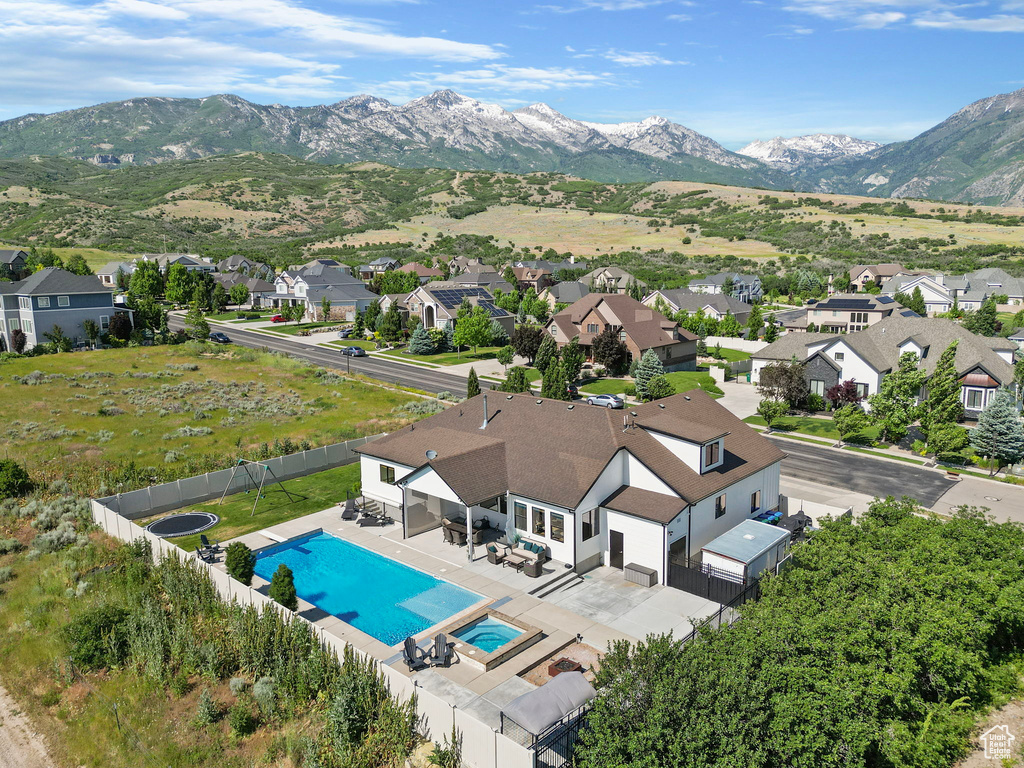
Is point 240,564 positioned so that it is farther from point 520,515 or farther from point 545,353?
point 545,353

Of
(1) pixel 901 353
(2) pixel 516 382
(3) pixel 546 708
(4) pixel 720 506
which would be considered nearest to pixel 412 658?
(3) pixel 546 708

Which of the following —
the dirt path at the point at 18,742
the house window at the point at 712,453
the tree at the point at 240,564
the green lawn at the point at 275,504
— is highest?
the house window at the point at 712,453

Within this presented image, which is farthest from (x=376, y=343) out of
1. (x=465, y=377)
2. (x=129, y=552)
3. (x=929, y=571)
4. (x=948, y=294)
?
(x=948, y=294)

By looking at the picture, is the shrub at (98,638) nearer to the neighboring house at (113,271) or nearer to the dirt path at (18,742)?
the dirt path at (18,742)

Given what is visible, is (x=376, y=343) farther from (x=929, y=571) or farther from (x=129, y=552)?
(x=929, y=571)

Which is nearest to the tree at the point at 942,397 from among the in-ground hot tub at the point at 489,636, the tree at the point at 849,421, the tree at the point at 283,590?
the tree at the point at 849,421

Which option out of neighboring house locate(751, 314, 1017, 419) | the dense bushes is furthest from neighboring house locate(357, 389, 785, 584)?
neighboring house locate(751, 314, 1017, 419)
